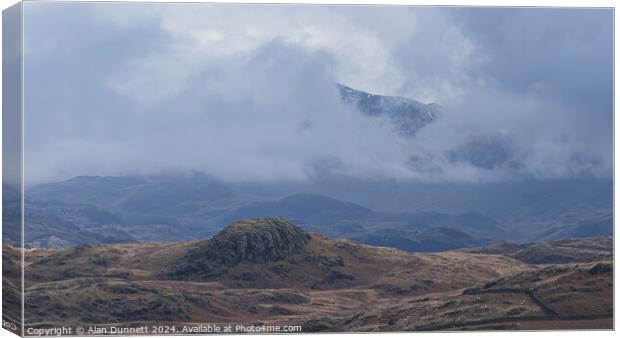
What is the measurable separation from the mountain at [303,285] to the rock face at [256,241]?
0.31ft

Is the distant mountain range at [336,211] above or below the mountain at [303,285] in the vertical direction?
above

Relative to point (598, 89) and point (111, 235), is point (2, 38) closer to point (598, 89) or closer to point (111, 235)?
point (111, 235)

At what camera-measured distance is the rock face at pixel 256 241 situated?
350ft

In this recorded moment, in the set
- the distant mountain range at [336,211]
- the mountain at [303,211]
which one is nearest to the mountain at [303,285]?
the distant mountain range at [336,211]

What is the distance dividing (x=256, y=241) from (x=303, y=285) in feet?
23.8

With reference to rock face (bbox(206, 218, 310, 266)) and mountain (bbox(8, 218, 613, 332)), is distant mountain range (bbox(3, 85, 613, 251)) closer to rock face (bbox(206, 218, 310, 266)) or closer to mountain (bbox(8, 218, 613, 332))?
mountain (bbox(8, 218, 613, 332))

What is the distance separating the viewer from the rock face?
350 ft

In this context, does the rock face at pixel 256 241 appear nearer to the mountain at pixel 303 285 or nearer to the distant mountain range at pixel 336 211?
the mountain at pixel 303 285

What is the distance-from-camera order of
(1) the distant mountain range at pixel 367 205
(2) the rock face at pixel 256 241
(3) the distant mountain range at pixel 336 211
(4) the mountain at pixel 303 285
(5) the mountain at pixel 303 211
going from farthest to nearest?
(2) the rock face at pixel 256 241
(5) the mountain at pixel 303 211
(3) the distant mountain range at pixel 336 211
(1) the distant mountain range at pixel 367 205
(4) the mountain at pixel 303 285

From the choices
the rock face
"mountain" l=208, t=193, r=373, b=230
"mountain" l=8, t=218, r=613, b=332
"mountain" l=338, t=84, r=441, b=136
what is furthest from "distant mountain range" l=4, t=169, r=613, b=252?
"mountain" l=338, t=84, r=441, b=136

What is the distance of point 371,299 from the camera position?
101250 mm

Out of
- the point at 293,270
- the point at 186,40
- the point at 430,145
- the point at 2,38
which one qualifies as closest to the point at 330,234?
the point at 293,270

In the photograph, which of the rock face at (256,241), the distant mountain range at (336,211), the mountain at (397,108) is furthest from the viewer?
the rock face at (256,241)

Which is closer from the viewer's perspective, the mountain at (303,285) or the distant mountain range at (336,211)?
the mountain at (303,285)
